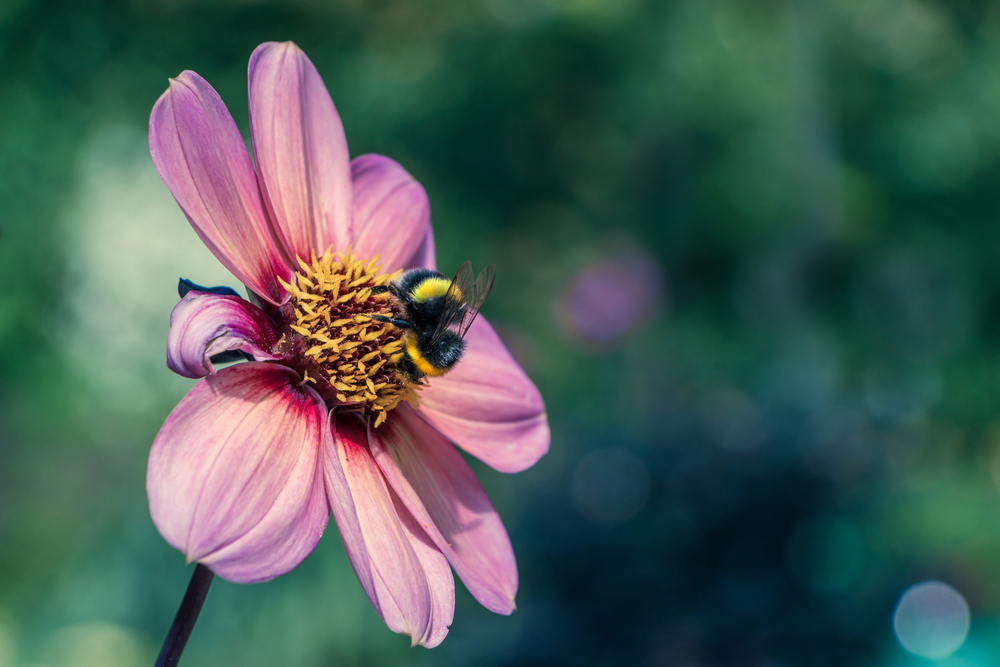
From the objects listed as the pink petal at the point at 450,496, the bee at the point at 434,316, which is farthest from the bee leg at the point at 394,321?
the pink petal at the point at 450,496

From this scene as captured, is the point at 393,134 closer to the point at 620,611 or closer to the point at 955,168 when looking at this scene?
the point at 620,611

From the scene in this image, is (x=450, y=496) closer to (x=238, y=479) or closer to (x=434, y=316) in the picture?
(x=434, y=316)

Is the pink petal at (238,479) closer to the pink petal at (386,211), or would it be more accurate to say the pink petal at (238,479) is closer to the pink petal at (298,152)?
the pink petal at (298,152)

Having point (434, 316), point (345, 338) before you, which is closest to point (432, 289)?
point (434, 316)

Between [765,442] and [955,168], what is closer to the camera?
[765,442]

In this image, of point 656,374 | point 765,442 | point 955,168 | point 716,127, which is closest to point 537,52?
point 716,127

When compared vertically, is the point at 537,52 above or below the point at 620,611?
above
